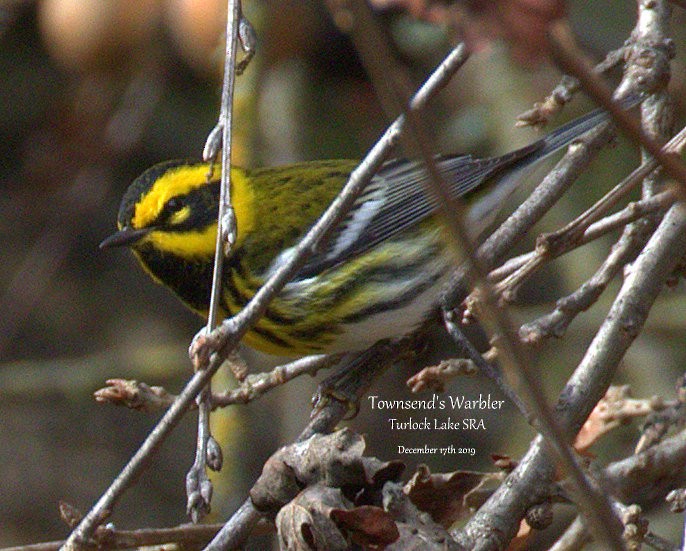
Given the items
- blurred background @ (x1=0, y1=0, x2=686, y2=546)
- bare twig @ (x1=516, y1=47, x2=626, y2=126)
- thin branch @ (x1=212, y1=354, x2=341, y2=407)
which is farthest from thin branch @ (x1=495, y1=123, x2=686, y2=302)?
blurred background @ (x1=0, y1=0, x2=686, y2=546)

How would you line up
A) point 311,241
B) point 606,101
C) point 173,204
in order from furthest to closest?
point 173,204
point 311,241
point 606,101

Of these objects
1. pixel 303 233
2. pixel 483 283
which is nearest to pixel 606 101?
pixel 483 283

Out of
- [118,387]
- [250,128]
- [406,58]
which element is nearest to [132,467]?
[118,387]

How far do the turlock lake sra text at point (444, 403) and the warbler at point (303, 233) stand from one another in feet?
1.85

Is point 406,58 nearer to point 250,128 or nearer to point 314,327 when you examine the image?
point 250,128

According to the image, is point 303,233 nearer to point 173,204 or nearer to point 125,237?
point 173,204

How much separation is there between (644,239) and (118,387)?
1172 millimetres

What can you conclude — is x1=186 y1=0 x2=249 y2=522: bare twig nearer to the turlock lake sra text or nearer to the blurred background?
the blurred background

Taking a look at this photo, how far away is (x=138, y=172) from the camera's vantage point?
6.87m

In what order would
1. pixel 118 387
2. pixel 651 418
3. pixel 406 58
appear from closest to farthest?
pixel 118 387, pixel 651 418, pixel 406 58

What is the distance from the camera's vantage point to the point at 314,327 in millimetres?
3271

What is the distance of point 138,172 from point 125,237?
147 inches

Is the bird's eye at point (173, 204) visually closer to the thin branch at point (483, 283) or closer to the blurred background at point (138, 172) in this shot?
the blurred background at point (138, 172)

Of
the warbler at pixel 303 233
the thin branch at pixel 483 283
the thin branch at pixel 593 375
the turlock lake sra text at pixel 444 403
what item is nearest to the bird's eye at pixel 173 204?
the warbler at pixel 303 233
